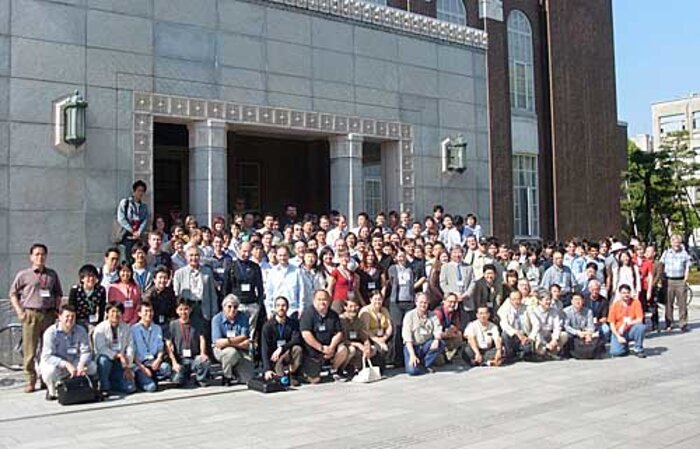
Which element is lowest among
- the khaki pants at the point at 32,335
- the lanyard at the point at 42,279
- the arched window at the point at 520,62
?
the khaki pants at the point at 32,335

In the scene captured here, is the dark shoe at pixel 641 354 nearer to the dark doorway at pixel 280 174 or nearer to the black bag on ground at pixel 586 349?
the black bag on ground at pixel 586 349

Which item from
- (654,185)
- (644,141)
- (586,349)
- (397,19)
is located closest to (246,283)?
(586,349)

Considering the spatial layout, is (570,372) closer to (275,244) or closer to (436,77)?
(275,244)

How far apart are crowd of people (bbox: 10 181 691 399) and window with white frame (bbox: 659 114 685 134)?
3472 inches

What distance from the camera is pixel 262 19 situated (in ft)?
51.8

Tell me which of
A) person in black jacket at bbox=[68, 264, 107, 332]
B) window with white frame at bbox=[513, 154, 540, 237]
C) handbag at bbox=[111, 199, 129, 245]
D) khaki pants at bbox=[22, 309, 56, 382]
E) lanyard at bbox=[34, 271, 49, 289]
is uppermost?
window with white frame at bbox=[513, 154, 540, 237]

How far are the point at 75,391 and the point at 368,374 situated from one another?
3.78 m

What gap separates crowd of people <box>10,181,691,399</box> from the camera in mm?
10516

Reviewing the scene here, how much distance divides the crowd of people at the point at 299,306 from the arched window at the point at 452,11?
6.54 m

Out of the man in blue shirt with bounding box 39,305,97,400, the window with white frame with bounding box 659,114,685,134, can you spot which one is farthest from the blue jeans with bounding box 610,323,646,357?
the window with white frame with bounding box 659,114,685,134

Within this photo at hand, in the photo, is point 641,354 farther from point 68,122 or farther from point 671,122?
point 671,122

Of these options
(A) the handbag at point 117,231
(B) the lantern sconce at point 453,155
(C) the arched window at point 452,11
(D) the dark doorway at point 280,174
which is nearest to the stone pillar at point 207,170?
(A) the handbag at point 117,231

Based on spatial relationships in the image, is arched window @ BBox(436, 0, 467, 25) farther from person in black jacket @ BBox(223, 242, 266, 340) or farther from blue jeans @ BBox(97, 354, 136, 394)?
blue jeans @ BBox(97, 354, 136, 394)

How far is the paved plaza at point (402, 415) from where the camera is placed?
771cm
